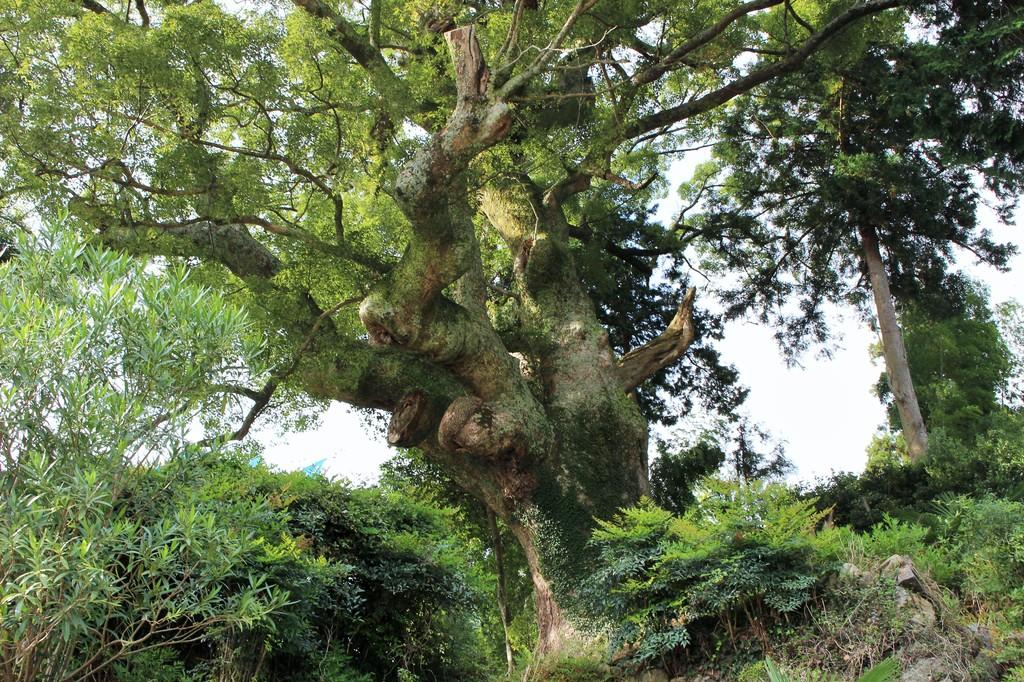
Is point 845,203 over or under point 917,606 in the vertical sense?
over

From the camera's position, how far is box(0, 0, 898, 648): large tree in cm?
865

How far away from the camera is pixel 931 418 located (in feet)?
63.9

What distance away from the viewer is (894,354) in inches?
588

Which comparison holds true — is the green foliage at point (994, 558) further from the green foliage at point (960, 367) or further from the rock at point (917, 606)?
the green foliage at point (960, 367)

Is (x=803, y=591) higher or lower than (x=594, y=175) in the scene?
lower

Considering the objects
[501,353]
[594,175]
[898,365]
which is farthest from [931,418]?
[501,353]

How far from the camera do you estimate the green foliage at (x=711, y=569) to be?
6.82 meters

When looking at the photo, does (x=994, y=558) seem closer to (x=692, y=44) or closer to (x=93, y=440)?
(x=93, y=440)

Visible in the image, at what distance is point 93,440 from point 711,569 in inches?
182

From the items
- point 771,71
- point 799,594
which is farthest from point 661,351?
point 799,594

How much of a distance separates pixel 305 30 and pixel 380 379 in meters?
3.87

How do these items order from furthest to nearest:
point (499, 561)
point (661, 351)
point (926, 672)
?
point (499, 561), point (661, 351), point (926, 672)

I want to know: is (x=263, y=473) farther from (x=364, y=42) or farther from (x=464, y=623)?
(x=364, y=42)

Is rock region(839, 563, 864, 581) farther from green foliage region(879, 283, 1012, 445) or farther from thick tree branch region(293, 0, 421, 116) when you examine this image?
green foliage region(879, 283, 1012, 445)
